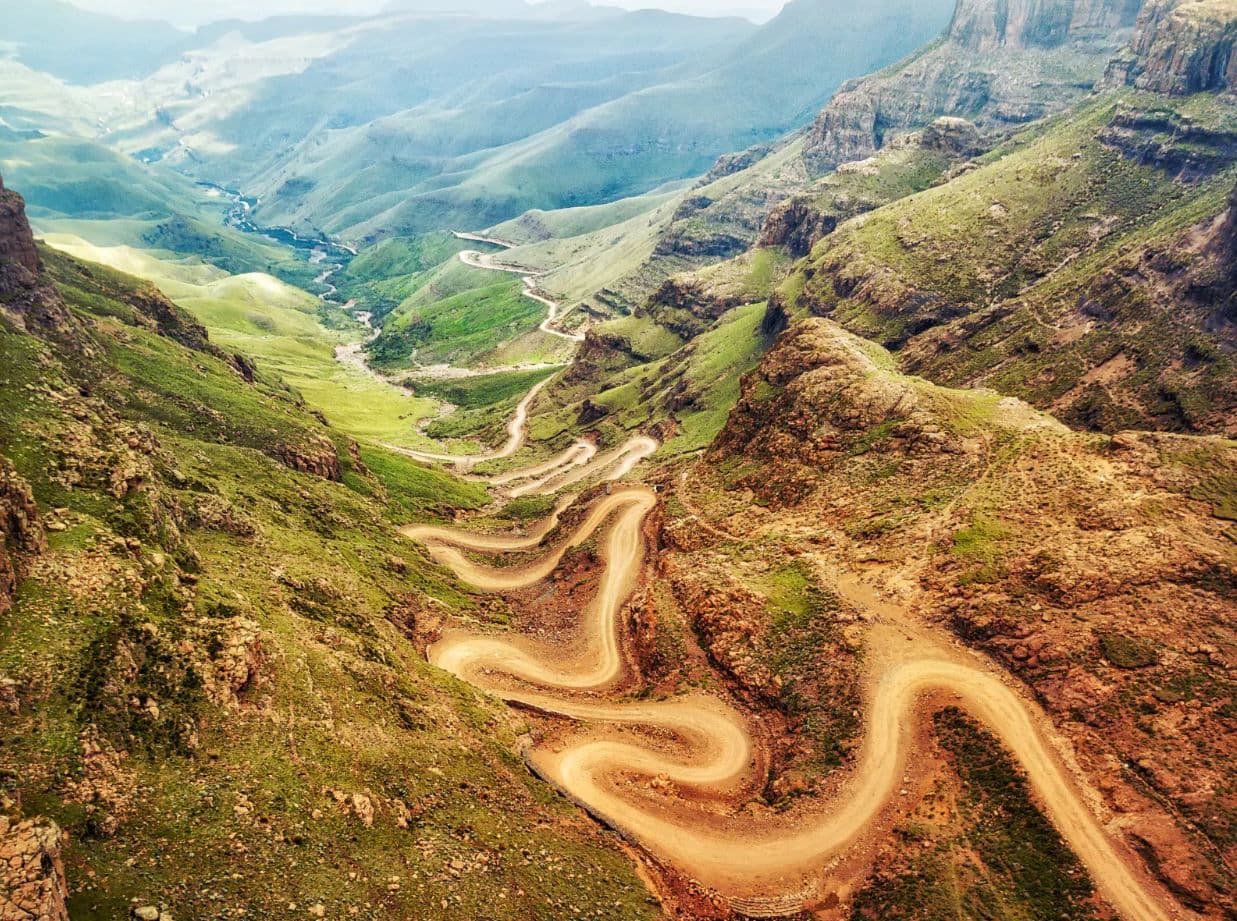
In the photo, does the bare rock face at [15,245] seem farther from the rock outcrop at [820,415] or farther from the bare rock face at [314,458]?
the rock outcrop at [820,415]

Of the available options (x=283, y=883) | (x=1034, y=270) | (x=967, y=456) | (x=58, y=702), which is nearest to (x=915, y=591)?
(x=967, y=456)

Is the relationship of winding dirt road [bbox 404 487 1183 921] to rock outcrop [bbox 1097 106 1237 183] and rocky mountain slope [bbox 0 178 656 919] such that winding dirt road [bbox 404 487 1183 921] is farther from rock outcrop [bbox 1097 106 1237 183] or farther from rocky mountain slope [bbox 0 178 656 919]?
rock outcrop [bbox 1097 106 1237 183]

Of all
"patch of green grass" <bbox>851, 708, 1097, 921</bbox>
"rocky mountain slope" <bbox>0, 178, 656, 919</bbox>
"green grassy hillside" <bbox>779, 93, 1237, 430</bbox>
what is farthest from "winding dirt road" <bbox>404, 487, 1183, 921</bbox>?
"green grassy hillside" <bbox>779, 93, 1237, 430</bbox>

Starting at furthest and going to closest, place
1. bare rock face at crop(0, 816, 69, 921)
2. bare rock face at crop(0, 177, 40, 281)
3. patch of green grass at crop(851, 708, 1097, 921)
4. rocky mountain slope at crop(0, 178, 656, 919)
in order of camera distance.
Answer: bare rock face at crop(0, 177, 40, 281)
patch of green grass at crop(851, 708, 1097, 921)
rocky mountain slope at crop(0, 178, 656, 919)
bare rock face at crop(0, 816, 69, 921)

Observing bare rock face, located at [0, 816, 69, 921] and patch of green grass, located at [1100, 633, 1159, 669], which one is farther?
patch of green grass, located at [1100, 633, 1159, 669]

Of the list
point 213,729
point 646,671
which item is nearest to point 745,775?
point 646,671

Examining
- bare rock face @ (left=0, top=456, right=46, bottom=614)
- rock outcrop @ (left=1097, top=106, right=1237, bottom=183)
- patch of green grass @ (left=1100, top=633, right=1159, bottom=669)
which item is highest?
rock outcrop @ (left=1097, top=106, right=1237, bottom=183)

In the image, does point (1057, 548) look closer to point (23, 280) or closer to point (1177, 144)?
point (23, 280)
